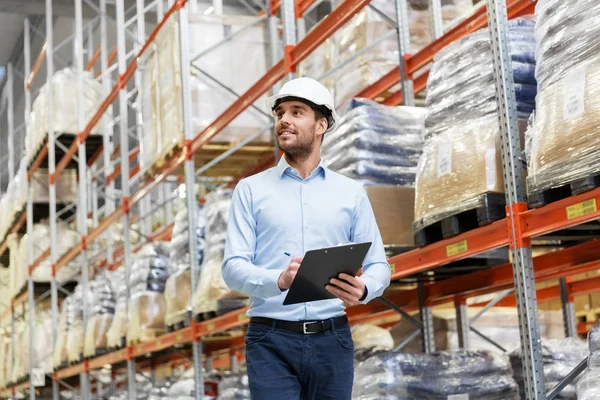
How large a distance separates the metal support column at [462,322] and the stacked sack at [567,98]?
2767mm

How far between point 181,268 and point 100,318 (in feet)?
12.3

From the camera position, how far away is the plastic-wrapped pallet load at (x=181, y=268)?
8.20m

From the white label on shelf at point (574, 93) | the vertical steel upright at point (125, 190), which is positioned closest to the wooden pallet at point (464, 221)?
the white label on shelf at point (574, 93)

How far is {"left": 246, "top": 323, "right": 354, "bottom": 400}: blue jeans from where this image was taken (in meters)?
3.13

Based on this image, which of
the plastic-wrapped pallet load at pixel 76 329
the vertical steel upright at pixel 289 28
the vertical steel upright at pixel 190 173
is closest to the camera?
the vertical steel upright at pixel 289 28

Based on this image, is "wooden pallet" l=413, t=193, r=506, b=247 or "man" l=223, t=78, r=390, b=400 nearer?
"man" l=223, t=78, r=390, b=400

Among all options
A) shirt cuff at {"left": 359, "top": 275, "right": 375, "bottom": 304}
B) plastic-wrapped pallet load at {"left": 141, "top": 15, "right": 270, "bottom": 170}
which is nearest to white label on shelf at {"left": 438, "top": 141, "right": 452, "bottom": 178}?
shirt cuff at {"left": 359, "top": 275, "right": 375, "bottom": 304}

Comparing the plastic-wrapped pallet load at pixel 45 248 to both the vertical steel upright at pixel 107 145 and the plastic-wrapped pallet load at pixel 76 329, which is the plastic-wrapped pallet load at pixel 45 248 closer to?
the vertical steel upright at pixel 107 145

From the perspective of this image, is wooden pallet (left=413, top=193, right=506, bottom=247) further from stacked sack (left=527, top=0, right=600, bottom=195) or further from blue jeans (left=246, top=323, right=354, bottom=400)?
blue jeans (left=246, top=323, right=354, bottom=400)

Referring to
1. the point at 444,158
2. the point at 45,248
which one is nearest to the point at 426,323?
the point at 444,158

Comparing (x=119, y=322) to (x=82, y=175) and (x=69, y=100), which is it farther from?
(x=69, y=100)

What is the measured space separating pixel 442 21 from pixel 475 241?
11.7 ft

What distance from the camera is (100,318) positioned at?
11.8 metres

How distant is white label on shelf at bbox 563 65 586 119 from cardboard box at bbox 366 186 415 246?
1.72 m
